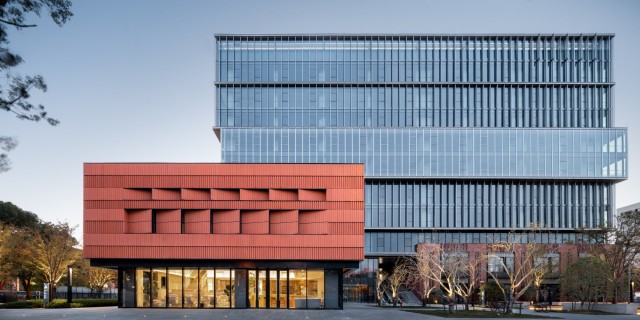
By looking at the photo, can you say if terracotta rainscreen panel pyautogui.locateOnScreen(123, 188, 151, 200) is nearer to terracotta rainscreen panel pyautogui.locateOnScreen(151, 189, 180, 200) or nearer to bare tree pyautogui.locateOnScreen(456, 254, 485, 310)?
terracotta rainscreen panel pyautogui.locateOnScreen(151, 189, 180, 200)

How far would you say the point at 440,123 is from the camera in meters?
101

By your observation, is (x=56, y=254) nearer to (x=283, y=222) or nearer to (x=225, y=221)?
(x=225, y=221)

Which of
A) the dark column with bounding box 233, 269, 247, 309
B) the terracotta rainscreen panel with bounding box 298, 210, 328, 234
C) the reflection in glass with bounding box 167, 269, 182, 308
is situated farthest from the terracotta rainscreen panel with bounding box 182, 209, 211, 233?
the terracotta rainscreen panel with bounding box 298, 210, 328, 234

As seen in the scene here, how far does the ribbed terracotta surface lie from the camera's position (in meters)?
52.6

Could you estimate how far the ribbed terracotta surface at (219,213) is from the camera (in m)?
52.6

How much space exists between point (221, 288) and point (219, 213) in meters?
6.28

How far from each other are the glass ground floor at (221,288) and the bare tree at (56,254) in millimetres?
19223

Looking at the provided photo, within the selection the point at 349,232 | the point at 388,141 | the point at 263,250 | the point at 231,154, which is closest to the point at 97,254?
the point at 263,250

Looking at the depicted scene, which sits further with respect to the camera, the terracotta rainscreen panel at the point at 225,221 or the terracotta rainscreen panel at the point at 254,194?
the terracotta rainscreen panel at the point at 254,194

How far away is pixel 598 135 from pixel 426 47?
2964 cm

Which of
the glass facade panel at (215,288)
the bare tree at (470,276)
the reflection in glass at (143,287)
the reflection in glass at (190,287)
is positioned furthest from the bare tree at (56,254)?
the bare tree at (470,276)

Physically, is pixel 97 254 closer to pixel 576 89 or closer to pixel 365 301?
pixel 365 301

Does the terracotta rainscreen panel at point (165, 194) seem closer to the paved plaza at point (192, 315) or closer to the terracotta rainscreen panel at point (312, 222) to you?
the paved plaza at point (192, 315)

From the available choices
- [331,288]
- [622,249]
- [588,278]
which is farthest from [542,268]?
[331,288]
